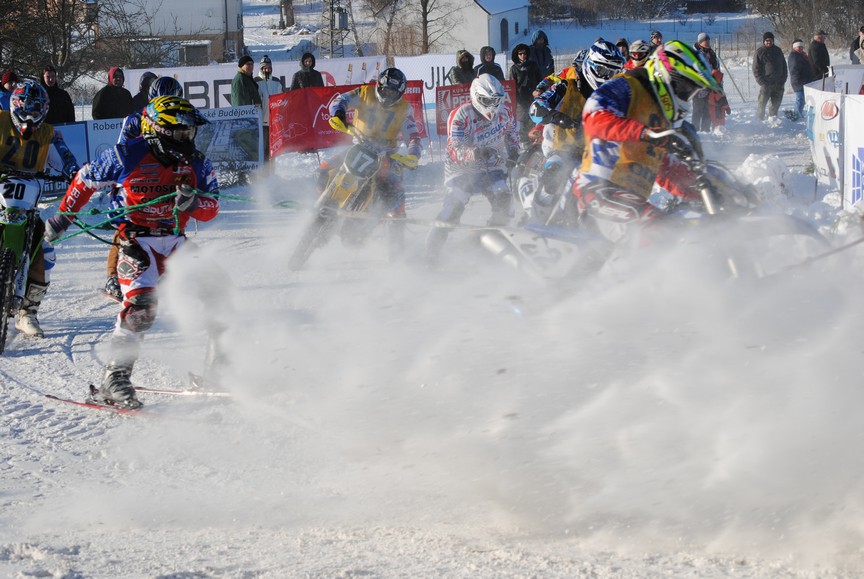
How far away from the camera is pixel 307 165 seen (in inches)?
613

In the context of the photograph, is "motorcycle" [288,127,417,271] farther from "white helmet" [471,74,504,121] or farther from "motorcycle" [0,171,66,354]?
"motorcycle" [0,171,66,354]

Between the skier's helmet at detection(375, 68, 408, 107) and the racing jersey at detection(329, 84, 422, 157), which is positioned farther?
the racing jersey at detection(329, 84, 422, 157)

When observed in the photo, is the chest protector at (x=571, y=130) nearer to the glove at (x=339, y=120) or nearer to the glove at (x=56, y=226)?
the glove at (x=339, y=120)

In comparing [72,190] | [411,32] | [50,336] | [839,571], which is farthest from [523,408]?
[411,32]

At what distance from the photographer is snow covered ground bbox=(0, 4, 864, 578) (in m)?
3.88

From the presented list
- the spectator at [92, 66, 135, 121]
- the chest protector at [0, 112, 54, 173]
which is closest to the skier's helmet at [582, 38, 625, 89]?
the chest protector at [0, 112, 54, 173]

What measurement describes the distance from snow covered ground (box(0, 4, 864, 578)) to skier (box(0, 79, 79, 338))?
106cm

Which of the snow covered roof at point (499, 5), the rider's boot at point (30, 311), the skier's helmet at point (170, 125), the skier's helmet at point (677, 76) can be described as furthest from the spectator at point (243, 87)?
the snow covered roof at point (499, 5)

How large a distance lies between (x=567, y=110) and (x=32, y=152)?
4.55 metres

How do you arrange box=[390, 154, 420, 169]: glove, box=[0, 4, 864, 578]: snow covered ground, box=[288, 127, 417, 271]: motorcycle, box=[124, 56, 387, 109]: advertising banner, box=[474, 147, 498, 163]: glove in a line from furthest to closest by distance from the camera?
box=[124, 56, 387, 109]: advertising banner < box=[288, 127, 417, 271]: motorcycle < box=[390, 154, 420, 169]: glove < box=[474, 147, 498, 163]: glove < box=[0, 4, 864, 578]: snow covered ground

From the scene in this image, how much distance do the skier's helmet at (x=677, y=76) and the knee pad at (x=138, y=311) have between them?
10.4 ft

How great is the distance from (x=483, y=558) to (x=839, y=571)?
1270mm

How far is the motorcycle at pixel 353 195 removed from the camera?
372 inches

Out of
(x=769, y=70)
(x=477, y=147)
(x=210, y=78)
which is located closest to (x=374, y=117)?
(x=477, y=147)
